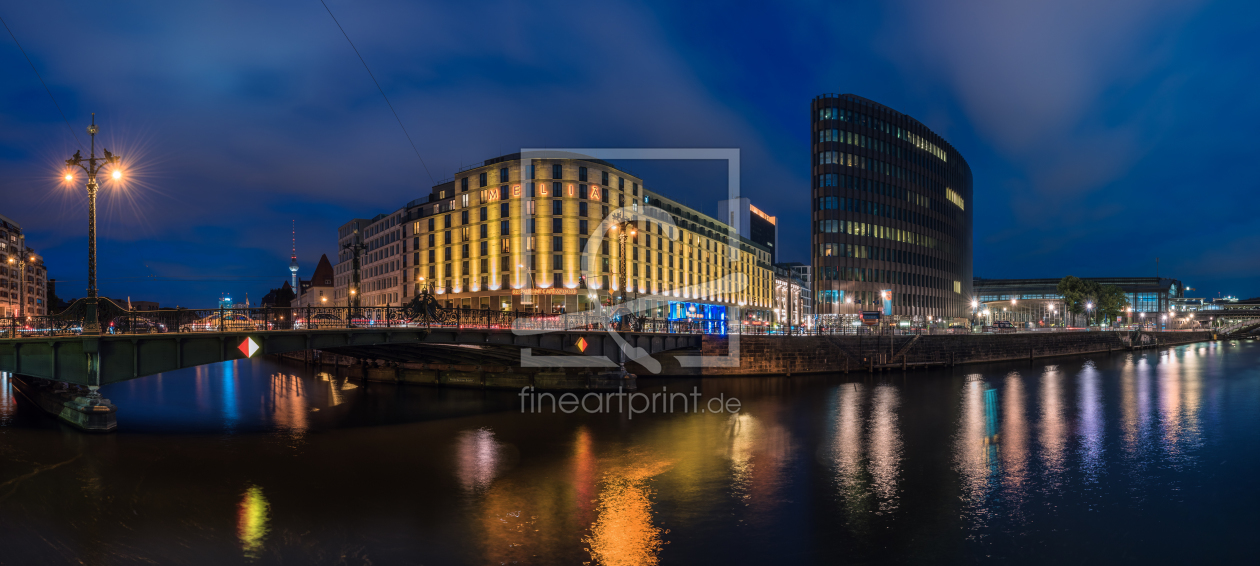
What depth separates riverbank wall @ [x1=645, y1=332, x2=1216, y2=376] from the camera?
192 ft

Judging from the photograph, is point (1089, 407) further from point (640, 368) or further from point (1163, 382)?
point (640, 368)

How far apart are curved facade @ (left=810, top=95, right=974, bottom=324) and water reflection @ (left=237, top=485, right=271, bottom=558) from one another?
9852 centimetres

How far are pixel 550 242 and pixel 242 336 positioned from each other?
2387 inches

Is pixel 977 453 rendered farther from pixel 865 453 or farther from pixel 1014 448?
pixel 865 453

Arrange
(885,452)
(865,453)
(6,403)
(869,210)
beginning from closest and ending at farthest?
1. (865,453)
2. (885,452)
3. (6,403)
4. (869,210)

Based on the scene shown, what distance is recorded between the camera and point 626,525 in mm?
18719

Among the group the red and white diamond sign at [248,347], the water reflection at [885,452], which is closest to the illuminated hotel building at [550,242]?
the water reflection at [885,452]

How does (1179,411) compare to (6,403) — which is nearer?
(1179,411)

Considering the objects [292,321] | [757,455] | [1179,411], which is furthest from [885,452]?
[292,321]

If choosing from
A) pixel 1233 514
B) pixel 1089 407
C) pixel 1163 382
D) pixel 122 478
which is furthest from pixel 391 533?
pixel 1163 382

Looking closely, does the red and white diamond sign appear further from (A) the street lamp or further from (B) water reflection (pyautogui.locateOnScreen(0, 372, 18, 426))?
(B) water reflection (pyautogui.locateOnScreen(0, 372, 18, 426))

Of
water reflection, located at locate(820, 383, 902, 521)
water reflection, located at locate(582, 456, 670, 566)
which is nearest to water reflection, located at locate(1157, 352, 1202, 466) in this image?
water reflection, located at locate(820, 383, 902, 521)

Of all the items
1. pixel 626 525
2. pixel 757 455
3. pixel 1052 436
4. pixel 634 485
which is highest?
Answer: pixel 626 525

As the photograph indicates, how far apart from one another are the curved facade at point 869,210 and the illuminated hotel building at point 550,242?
74.8 feet
